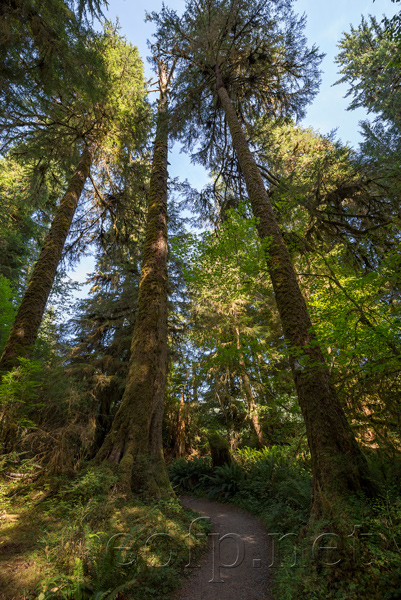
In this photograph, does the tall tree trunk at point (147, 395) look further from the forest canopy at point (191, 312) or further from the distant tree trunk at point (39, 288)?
the distant tree trunk at point (39, 288)

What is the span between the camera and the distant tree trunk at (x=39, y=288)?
5780mm

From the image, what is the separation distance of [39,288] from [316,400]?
22.3 ft

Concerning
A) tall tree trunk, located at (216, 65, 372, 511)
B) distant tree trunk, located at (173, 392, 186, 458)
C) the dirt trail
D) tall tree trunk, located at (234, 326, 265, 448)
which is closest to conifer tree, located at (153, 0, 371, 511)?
tall tree trunk, located at (216, 65, 372, 511)

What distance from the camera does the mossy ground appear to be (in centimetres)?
239

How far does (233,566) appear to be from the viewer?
156 inches

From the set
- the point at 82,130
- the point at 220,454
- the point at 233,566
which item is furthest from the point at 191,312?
the point at 233,566

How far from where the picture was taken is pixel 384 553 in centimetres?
256

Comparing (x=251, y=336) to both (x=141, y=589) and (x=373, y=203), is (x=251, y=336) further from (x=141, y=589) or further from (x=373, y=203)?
(x=141, y=589)

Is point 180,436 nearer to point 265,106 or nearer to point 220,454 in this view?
point 220,454

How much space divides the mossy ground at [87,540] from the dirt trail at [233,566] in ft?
0.78

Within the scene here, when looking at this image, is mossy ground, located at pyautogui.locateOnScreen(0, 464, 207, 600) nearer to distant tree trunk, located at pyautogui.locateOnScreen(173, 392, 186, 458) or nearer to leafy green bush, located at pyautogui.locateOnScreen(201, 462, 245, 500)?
leafy green bush, located at pyautogui.locateOnScreen(201, 462, 245, 500)

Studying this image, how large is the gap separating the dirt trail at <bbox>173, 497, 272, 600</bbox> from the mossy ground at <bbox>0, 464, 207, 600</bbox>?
24 centimetres

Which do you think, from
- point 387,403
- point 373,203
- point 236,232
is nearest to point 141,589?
point 387,403

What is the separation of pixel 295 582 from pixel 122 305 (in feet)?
32.7
